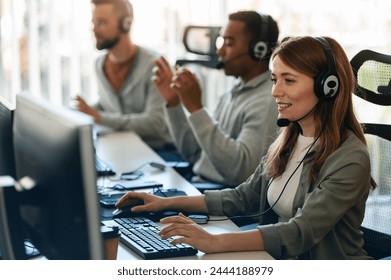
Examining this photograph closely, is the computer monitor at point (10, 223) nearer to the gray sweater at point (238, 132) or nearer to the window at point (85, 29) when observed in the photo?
the gray sweater at point (238, 132)

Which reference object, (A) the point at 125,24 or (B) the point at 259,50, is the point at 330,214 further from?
(A) the point at 125,24

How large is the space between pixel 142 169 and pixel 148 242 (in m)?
0.81

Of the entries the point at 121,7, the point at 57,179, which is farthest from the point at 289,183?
the point at 121,7

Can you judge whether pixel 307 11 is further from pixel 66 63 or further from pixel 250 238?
pixel 250 238

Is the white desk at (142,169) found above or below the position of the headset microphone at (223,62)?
below

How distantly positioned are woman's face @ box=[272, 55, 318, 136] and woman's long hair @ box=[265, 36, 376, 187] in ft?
0.05

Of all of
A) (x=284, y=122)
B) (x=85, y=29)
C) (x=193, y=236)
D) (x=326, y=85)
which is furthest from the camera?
(x=85, y=29)

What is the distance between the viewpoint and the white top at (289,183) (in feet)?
5.57

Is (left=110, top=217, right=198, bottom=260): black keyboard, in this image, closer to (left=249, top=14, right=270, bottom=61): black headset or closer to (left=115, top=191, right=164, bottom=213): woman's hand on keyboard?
(left=115, top=191, right=164, bottom=213): woman's hand on keyboard

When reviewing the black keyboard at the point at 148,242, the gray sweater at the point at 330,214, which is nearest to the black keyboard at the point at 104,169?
the black keyboard at the point at 148,242

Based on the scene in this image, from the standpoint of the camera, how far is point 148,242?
5.08ft

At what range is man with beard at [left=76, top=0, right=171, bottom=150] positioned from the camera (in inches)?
118

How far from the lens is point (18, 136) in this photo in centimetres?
129

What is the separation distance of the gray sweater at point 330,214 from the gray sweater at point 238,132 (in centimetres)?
48
